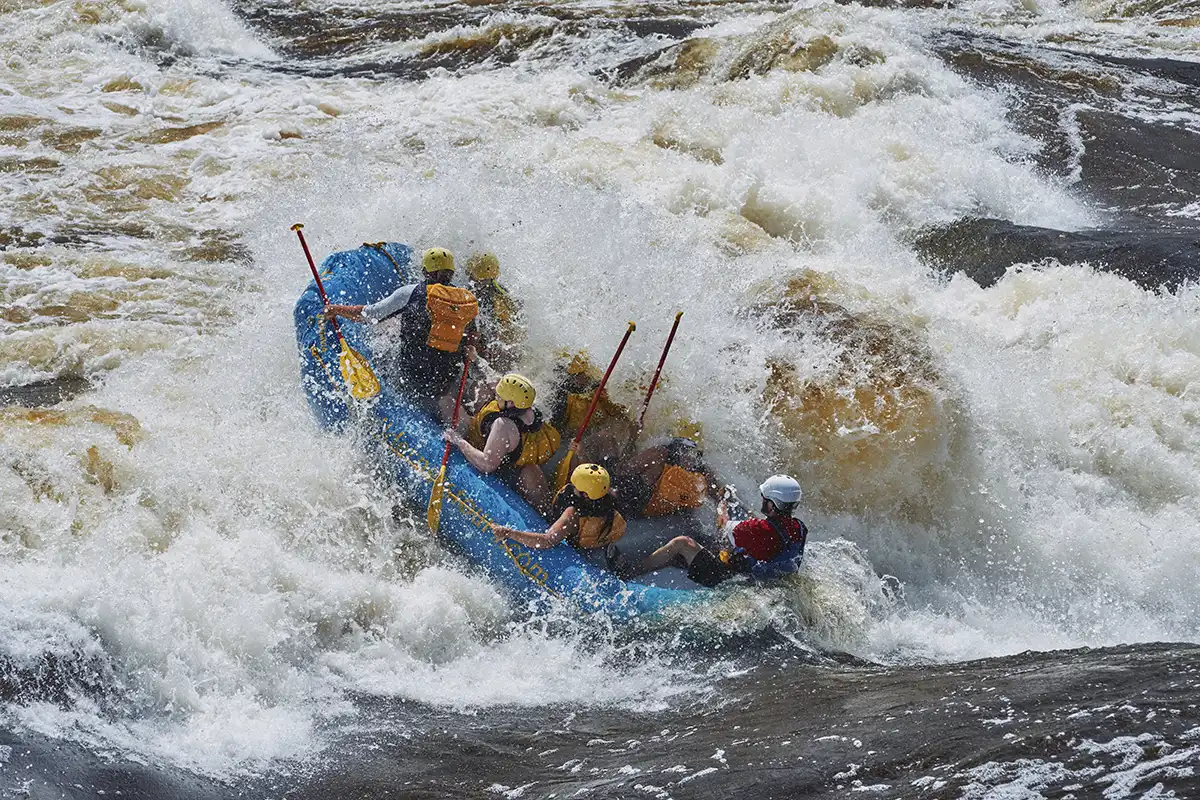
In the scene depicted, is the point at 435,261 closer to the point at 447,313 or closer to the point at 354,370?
the point at 447,313

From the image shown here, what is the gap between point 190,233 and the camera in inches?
374

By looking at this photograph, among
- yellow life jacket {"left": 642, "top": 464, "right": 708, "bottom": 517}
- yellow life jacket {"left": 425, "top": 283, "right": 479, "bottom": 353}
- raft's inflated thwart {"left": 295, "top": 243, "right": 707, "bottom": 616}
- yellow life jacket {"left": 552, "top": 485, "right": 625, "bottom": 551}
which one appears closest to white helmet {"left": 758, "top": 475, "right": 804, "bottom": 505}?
raft's inflated thwart {"left": 295, "top": 243, "right": 707, "bottom": 616}

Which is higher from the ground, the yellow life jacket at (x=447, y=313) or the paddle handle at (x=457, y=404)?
the yellow life jacket at (x=447, y=313)

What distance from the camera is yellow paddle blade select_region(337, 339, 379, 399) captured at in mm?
6660

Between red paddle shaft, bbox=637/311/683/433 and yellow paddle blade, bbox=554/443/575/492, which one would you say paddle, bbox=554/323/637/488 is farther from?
red paddle shaft, bbox=637/311/683/433

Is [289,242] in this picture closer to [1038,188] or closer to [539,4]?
[1038,188]

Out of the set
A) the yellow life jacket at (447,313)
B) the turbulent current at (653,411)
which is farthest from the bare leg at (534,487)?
the yellow life jacket at (447,313)

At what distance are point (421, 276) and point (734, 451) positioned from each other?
255 centimetres

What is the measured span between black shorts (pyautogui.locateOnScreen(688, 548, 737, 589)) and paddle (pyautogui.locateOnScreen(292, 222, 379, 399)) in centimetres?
217

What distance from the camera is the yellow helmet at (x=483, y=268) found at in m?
7.62

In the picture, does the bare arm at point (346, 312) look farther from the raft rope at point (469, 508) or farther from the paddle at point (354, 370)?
the raft rope at point (469, 508)

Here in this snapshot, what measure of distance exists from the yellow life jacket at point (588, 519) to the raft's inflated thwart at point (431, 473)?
89mm

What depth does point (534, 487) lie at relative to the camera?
6.36m

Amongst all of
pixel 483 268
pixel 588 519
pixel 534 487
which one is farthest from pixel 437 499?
pixel 483 268
